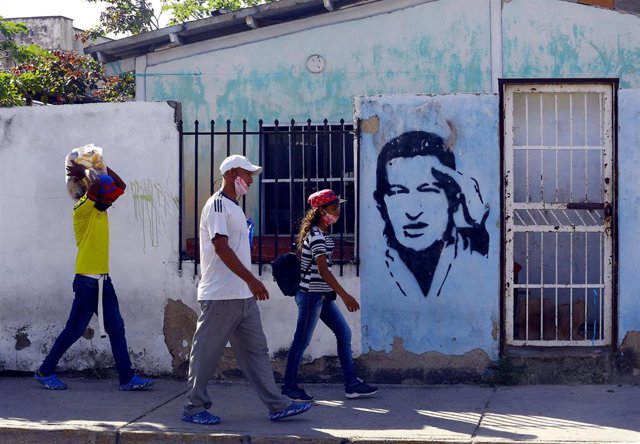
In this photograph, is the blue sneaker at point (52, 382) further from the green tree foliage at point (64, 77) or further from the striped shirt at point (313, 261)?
the green tree foliage at point (64, 77)

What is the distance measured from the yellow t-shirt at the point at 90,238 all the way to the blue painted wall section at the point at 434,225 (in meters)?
2.05

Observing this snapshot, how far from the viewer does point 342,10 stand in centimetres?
1154

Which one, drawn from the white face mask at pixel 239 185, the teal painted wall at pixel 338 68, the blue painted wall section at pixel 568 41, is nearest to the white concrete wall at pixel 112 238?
the white face mask at pixel 239 185

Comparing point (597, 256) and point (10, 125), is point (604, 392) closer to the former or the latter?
point (597, 256)

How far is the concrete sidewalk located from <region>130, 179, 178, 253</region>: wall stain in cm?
122

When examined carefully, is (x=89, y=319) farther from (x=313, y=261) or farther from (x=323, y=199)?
(x=323, y=199)

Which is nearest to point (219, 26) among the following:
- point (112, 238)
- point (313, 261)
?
point (112, 238)

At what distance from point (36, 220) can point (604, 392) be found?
15.8ft

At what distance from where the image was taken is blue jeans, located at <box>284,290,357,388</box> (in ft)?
23.6

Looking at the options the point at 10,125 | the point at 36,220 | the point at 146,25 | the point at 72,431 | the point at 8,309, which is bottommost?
the point at 72,431

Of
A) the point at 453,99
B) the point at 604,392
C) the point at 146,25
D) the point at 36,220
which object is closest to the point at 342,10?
the point at 453,99

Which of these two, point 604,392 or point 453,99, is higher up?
point 453,99

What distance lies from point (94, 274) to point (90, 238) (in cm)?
28

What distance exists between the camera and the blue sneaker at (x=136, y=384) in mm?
7725
